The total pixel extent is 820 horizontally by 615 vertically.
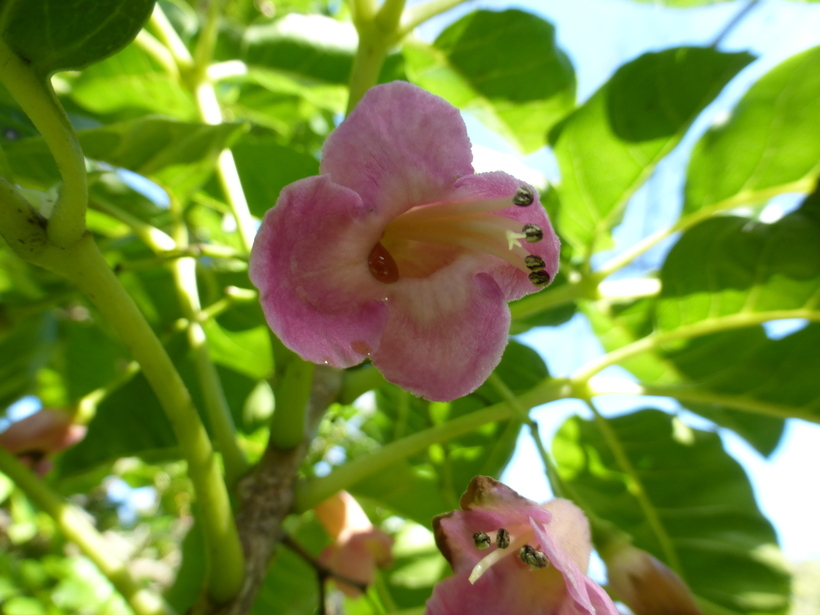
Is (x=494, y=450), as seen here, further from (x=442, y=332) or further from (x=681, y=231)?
(x=442, y=332)

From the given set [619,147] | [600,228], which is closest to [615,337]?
[600,228]

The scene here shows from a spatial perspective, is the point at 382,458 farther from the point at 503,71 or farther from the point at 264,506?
the point at 503,71

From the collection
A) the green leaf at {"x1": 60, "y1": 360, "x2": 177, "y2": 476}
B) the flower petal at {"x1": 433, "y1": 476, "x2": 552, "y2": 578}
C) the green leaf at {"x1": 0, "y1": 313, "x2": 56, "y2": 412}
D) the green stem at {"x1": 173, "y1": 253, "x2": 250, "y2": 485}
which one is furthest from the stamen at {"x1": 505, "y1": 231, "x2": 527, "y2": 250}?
the green leaf at {"x1": 0, "y1": 313, "x2": 56, "y2": 412}

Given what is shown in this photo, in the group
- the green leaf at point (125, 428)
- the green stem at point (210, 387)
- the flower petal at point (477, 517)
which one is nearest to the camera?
the flower petal at point (477, 517)

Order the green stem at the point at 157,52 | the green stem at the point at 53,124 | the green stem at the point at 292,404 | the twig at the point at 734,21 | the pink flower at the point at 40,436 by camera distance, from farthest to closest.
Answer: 1. the twig at the point at 734,21
2. the green stem at the point at 157,52
3. the pink flower at the point at 40,436
4. the green stem at the point at 292,404
5. the green stem at the point at 53,124

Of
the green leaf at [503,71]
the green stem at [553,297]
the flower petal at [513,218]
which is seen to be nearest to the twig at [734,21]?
the green leaf at [503,71]

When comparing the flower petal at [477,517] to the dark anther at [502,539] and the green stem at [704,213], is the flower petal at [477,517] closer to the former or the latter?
the dark anther at [502,539]

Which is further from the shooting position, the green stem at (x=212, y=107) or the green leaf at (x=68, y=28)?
the green stem at (x=212, y=107)
